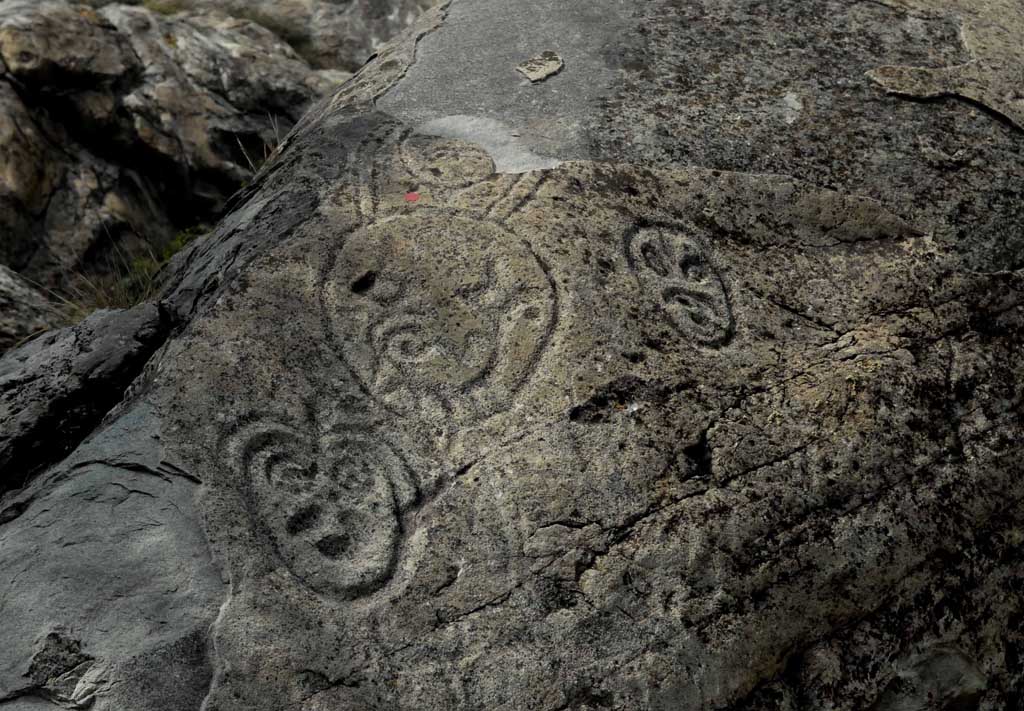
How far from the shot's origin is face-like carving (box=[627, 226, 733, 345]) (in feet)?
7.63

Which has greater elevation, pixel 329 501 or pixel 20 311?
pixel 329 501

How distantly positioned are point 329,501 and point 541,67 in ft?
3.97

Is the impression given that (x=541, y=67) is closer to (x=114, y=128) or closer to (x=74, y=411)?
(x=74, y=411)

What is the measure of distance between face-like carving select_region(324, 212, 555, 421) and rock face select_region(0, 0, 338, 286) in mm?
2590

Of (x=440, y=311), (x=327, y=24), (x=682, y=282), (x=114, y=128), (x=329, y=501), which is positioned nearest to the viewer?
(x=329, y=501)

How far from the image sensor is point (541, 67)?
8.85 feet

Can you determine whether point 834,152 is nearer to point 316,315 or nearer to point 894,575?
point 894,575

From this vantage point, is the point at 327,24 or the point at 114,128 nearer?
the point at 114,128

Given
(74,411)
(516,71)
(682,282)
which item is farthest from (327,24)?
(682,282)

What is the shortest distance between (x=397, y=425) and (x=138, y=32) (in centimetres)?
399

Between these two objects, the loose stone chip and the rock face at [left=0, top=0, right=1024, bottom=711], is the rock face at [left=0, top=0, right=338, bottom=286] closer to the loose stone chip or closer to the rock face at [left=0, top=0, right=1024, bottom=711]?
the rock face at [left=0, top=0, right=1024, bottom=711]

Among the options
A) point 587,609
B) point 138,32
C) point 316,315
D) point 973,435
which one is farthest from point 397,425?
point 138,32

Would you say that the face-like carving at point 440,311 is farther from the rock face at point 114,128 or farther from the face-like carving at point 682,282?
the rock face at point 114,128

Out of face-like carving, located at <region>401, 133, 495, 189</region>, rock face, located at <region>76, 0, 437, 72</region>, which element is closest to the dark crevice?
face-like carving, located at <region>401, 133, 495, 189</region>
